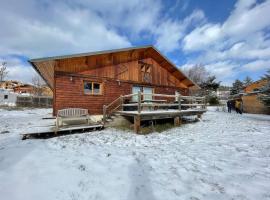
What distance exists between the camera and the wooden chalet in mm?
9680

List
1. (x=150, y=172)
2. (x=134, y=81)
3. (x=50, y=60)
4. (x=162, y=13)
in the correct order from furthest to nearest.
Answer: (x=162, y=13) → (x=134, y=81) → (x=50, y=60) → (x=150, y=172)

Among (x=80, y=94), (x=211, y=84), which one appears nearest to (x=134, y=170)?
(x=80, y=94)

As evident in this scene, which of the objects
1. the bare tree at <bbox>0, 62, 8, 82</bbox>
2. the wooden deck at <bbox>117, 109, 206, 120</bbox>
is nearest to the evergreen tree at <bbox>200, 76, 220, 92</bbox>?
the wooden deck at <bbox>117, 109, 206, 120</bbox>

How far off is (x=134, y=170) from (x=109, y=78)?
8808 millimetres

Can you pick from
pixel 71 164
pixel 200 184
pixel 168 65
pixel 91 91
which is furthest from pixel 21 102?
pixel 200 184

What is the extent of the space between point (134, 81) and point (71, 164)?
9.75 m

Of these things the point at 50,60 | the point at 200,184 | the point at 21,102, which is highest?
the point at 50,60

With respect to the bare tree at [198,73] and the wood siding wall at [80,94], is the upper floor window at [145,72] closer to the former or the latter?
the wood siding wall at [80,94]

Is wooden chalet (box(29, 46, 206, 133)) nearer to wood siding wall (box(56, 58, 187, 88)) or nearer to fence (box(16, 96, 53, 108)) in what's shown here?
wood siding wall (box(56, 58, 187, 88))

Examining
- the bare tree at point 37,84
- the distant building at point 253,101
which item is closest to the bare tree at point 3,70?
the bare tree at point 37,84

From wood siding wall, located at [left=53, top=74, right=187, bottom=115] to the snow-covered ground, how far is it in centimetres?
428

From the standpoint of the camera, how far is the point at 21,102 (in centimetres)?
2786

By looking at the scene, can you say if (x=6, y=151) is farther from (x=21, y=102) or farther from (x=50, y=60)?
(x=21, y=102)

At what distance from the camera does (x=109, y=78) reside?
11.7m
